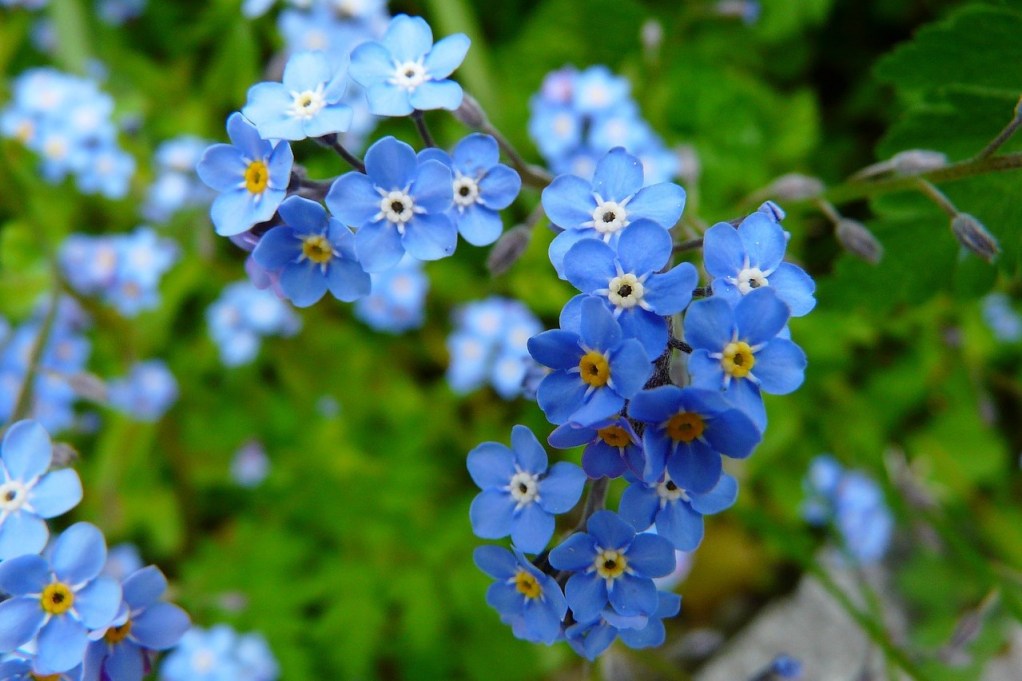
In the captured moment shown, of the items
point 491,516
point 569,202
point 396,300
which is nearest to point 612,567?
point 491,516

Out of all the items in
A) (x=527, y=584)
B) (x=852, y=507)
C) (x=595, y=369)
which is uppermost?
(x=595, y=369)

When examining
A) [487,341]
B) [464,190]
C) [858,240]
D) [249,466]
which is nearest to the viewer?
[464,190]

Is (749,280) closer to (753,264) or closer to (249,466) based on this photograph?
(753,264)

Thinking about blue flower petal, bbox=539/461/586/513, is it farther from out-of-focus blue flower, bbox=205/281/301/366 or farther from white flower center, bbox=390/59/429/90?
out-of-focus blue flower, bbox=205/281/301/366

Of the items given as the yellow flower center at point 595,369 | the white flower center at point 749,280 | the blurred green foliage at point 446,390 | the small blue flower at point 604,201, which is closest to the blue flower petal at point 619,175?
the small blue flower at point 604,201

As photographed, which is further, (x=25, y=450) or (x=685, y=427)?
(x=25, y=450)

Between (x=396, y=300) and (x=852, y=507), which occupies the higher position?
(x=396, y=300)

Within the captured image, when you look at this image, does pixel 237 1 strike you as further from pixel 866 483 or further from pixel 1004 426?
pixel 1004 426
